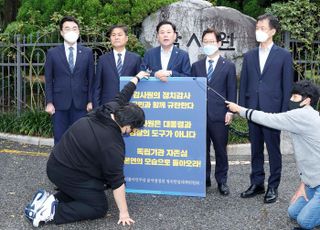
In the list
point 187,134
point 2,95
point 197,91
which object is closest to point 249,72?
point 197,91

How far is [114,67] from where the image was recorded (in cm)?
580

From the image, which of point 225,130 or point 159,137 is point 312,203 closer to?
point 225,130

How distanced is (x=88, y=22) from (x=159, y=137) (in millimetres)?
4640

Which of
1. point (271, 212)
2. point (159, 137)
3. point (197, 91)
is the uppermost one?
point (197, 91)

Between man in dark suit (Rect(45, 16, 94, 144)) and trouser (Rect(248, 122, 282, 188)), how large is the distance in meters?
2.07

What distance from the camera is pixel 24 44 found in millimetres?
9102

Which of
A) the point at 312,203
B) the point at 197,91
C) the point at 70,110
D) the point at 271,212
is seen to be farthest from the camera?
the point at 70,110

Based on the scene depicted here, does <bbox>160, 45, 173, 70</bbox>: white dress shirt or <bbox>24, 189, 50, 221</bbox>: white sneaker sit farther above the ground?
<bbox>160, 45, 173, 70</bbox>: white dress shirt

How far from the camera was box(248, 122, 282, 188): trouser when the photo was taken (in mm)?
5293

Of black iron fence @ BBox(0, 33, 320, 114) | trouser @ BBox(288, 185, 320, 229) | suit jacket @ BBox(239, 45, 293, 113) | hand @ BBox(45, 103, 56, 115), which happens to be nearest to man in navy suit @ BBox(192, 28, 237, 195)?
suit jacket @ BBox(239, 45, 293, 113)

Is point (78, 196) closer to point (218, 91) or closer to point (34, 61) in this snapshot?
point (218, 91)

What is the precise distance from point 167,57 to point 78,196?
1.94 m

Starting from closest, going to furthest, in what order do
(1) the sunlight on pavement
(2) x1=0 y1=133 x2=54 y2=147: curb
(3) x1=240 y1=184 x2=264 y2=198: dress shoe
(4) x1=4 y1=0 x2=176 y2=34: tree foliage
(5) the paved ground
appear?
(5) the paved ground
(3) x1=240 y1=184 x2=264 y2=198: dress shoe
(1) the sunlight on pavement
(2) x1=0 y1=133 x2=54 y2=147: curb
(4) x1=4 y1=0 x2=176 y2=34: tree foliage

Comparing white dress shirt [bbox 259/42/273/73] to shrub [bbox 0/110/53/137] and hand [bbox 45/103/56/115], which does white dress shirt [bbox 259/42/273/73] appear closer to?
hand [bbox 45/103/56/115]
